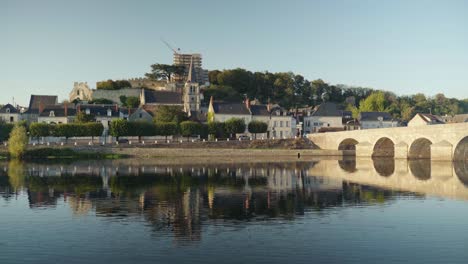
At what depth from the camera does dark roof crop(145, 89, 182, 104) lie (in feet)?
317

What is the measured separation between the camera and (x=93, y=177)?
41.0 meters

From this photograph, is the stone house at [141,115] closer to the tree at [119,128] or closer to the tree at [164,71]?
the tree at [119,128]

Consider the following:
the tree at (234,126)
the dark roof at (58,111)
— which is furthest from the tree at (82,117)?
the tree at (234,126)

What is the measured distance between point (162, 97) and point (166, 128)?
23.5 m

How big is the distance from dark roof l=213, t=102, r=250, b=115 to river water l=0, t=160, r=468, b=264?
168ft

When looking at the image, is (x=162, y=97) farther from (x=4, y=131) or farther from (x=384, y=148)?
(x=384, y=148)

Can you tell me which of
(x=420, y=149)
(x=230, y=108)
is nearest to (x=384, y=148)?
(x=420, y=149)

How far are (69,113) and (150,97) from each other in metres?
16.7

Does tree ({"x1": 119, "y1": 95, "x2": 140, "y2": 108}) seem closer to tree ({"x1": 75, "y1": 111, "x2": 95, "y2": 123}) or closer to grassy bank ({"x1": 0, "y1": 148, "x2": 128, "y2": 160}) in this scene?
tree ({"x1": 75, "y1": 111, "x2": 95, "y2": 123})

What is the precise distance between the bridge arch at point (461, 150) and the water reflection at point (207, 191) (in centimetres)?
454

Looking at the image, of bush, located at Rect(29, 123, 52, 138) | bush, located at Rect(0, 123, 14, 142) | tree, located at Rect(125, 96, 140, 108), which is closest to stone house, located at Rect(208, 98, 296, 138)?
tree, located at Rect(125, 96, 140, 108)

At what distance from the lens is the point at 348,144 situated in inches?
2869

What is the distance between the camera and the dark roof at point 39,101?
320 ft

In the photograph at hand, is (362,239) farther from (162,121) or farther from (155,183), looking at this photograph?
(162,121)
